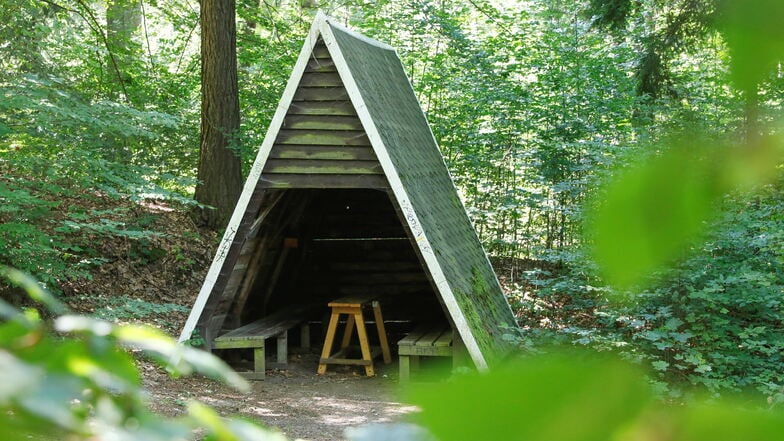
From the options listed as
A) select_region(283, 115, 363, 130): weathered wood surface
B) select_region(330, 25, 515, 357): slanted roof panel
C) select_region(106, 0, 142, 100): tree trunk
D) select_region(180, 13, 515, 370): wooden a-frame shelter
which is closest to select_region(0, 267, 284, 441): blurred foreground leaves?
select_region(180, 13, 515, 370): wooden a-frame shelter

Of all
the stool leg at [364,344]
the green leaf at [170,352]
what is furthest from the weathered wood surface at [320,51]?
the green leaf at [170,352]

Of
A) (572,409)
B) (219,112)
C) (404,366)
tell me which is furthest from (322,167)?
(572,409)

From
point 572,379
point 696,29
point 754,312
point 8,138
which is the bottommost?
point 754,312

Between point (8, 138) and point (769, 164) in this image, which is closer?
point (769, 164)

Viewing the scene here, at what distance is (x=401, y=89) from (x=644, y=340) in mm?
4036

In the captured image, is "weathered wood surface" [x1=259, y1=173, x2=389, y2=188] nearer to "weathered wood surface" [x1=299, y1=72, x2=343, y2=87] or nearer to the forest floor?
"weathered wood surface" [x1=299, y1=72, x2=343, y2=87]

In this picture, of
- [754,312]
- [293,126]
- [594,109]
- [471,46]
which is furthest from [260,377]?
[471,46]

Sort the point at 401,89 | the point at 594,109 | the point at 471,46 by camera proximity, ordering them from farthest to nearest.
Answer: the point at 471,46
the point at 594,109
the point at 401,89

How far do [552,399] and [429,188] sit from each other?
775cm

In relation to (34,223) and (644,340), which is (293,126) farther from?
(644,340)

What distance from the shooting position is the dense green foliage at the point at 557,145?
0.42 metres

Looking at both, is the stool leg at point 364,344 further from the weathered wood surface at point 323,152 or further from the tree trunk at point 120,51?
the tree trunk at point 120,51

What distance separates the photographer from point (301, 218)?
9648mm

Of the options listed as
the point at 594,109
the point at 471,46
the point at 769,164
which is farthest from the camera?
the point at 471,46
